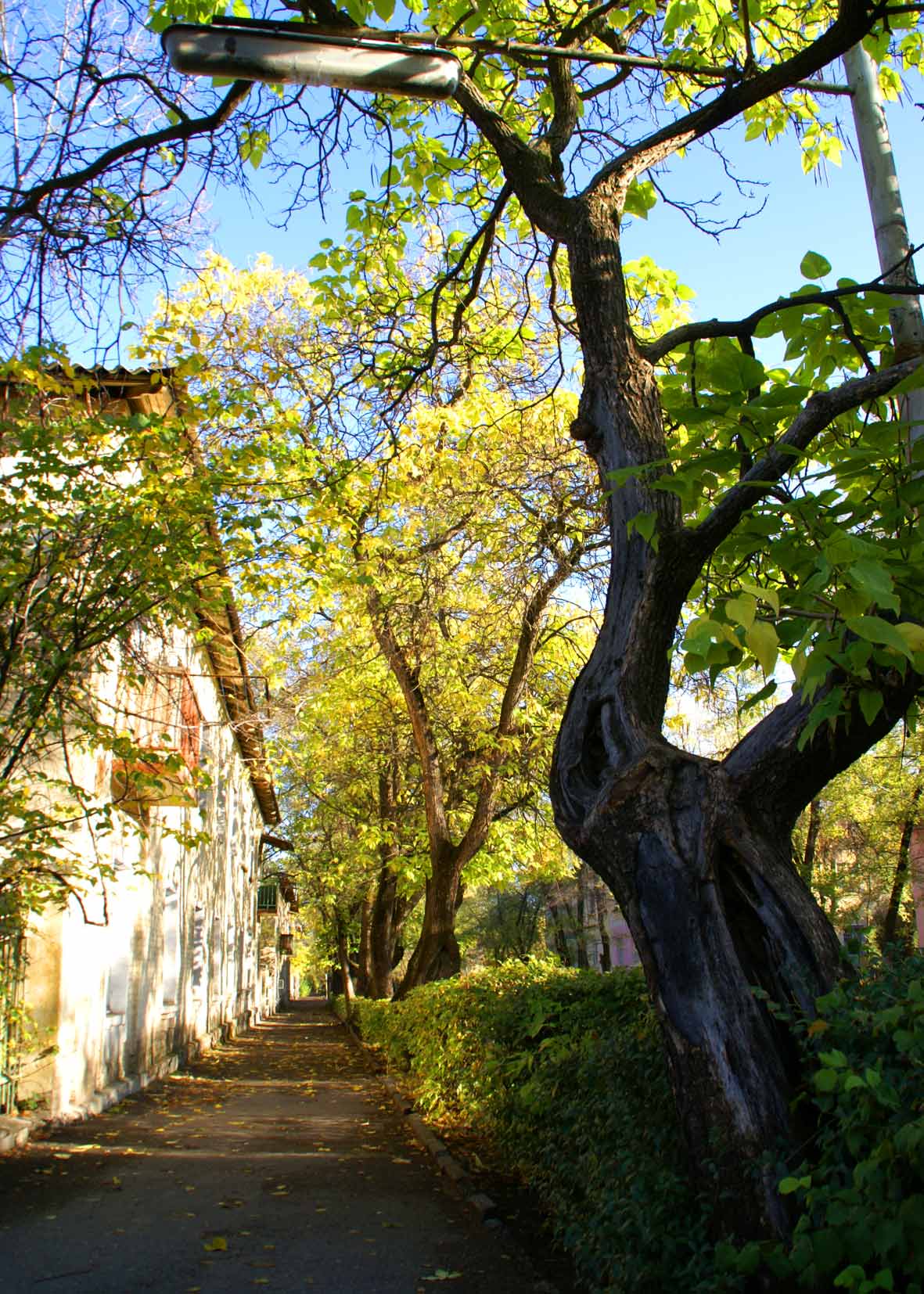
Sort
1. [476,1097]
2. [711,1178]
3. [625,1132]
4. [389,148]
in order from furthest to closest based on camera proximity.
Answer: [476,1097]
[389,148]
[625,1132]
[711,1178]

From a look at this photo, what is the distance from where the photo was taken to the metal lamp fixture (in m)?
3.46

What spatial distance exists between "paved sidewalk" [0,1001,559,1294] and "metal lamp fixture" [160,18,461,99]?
17.8ft

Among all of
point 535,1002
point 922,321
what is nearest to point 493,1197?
point 535,1002

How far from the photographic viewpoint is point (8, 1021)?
31.2 feet

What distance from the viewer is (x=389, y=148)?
6629 millimetres

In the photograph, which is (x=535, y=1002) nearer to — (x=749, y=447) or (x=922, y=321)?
(x=749, y=447)

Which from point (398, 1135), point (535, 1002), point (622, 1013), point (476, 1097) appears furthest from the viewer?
point (398, 1135)

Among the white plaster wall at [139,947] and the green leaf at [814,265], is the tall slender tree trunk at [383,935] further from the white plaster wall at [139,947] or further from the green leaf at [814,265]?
the green leaf at [814,265]

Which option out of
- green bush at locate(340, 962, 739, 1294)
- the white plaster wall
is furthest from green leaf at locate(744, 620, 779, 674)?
the white plaster wall

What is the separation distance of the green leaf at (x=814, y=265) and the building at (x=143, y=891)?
17.3ft

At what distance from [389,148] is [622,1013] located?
559 cm

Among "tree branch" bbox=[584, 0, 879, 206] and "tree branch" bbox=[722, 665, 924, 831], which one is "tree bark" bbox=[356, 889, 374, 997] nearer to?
"tree branch" bbox=[584, 0, 879, 206]

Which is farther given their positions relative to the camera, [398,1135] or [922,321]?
[398,1135]

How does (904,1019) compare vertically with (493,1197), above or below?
Answer: above
